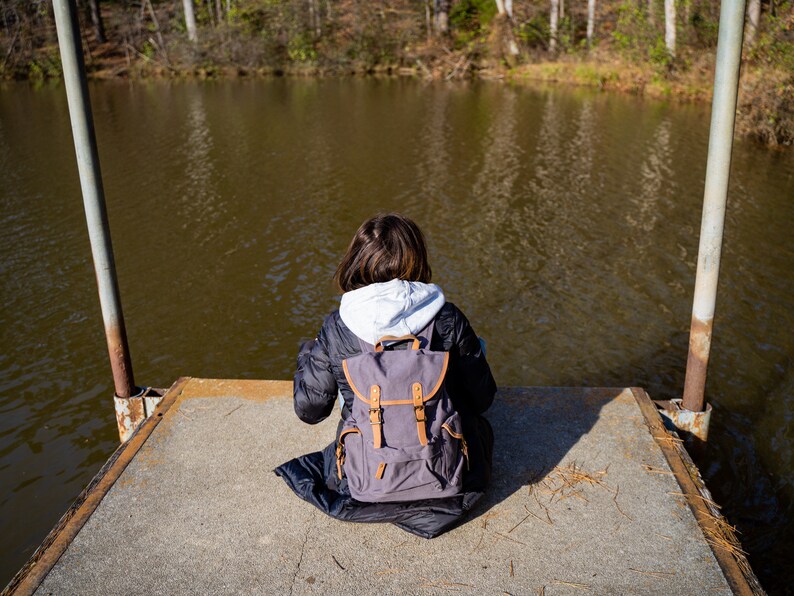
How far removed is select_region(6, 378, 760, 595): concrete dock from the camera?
118 inches

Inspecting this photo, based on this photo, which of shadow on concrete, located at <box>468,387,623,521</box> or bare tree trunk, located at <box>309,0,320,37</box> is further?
bare tree trunk, located at <box>309,0,320,37</box>

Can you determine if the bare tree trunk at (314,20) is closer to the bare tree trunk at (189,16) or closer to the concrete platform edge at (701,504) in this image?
the bare tree trunk at (189,16)

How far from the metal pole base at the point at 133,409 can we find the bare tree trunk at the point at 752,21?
1541 centimetres

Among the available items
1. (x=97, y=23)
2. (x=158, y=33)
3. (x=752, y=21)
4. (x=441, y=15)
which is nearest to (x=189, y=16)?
(x=158, y=33)

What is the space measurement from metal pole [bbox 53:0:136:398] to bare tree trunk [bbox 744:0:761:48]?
50.3 ft

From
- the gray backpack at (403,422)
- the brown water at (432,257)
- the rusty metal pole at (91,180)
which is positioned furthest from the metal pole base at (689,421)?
the rusty metal pole at (91,180)

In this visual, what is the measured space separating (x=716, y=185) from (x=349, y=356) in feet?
7.35

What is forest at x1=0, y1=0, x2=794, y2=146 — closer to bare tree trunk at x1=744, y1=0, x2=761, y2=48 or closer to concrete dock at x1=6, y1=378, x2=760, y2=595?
bare tree trunk at x1=744, y1=0, x2=761, y2=48

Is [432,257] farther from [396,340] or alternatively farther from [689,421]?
[396,340]

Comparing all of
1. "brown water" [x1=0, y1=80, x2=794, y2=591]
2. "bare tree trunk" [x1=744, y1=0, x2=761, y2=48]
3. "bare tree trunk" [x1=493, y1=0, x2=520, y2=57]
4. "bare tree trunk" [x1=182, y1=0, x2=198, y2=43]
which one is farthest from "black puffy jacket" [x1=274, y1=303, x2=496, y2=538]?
"bare tree trunk" [x1=182, y1=0, x2=198, y2=43]

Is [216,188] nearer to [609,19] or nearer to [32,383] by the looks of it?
[32,383]

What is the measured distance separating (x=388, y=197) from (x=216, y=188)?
2789mm

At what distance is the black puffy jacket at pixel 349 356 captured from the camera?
10.00 feet

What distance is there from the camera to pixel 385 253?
3043 mm
